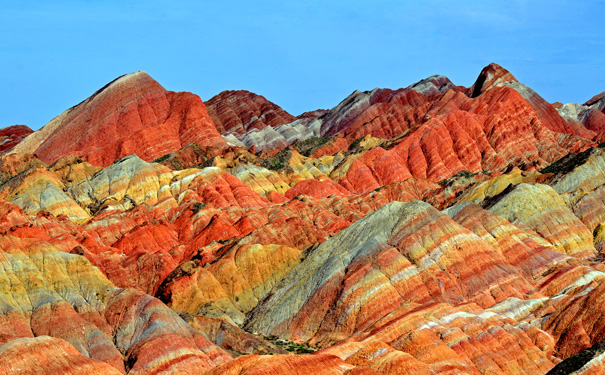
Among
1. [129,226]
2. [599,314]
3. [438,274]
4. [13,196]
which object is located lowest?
[599,314]

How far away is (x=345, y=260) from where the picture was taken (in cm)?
13675

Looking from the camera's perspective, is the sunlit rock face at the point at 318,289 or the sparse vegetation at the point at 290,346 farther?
the sparse vegetation at the point at 290,346

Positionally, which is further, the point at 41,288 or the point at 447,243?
the point at 447,243

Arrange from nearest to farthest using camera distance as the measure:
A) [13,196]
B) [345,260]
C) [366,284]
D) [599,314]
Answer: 1. [599,314]
2. [366,284]
3. [345,260]
4. [13,196]

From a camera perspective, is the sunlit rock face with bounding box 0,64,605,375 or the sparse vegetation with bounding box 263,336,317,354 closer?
the sunlit rock face with bounding box 0,64,605,375

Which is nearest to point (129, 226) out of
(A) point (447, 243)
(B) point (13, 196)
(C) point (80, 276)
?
(B) point (13, 196)

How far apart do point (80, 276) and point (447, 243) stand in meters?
52.7

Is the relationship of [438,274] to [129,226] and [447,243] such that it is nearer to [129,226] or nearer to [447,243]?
[447,243]

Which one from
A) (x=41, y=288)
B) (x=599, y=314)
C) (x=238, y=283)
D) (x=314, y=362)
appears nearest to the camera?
(x=314, y=362)

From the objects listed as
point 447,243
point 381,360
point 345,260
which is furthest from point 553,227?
point 381,360

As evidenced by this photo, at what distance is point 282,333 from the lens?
127562 millimetres

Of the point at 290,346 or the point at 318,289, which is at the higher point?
the point at 318,289

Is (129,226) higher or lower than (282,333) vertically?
higher

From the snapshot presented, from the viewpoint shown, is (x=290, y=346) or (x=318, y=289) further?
(x=318, y=289)
